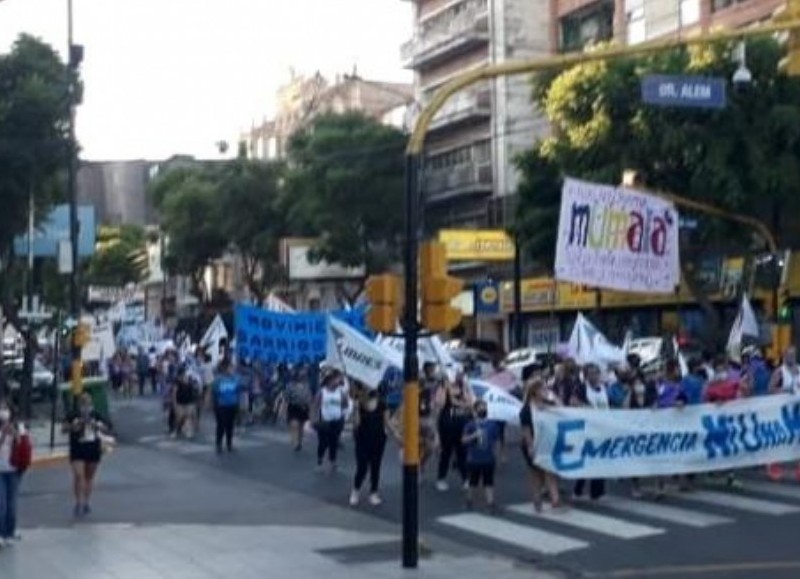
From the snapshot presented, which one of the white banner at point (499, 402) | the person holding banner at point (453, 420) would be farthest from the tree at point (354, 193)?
the person holding banner at point (453, 420)

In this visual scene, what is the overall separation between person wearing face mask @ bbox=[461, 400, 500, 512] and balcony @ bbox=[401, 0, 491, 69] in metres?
48.6

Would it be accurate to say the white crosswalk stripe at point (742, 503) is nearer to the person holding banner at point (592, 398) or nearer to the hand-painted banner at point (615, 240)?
the person holding banner at point (592, 398)

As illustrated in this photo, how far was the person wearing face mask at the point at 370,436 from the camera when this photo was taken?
23734 mm

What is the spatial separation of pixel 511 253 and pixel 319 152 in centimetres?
1166

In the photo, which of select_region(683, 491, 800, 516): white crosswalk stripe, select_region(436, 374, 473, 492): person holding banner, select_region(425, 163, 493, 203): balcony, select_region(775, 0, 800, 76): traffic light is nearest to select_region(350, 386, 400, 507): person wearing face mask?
select_region(436, 374, 473, 492): person holding banner

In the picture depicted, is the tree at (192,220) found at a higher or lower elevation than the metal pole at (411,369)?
higher

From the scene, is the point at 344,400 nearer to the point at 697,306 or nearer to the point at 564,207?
the point at 564,207

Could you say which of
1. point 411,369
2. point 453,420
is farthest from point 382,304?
point 453,420

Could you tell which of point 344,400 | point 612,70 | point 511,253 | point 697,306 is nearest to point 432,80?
point 511,253

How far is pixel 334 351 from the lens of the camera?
26406 mm

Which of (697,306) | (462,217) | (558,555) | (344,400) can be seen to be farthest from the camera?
(462,217)

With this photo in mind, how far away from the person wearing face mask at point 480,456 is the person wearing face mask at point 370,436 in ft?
3.59

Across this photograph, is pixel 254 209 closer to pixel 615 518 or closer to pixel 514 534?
pixel 615 518

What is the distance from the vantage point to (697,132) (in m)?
46.1
